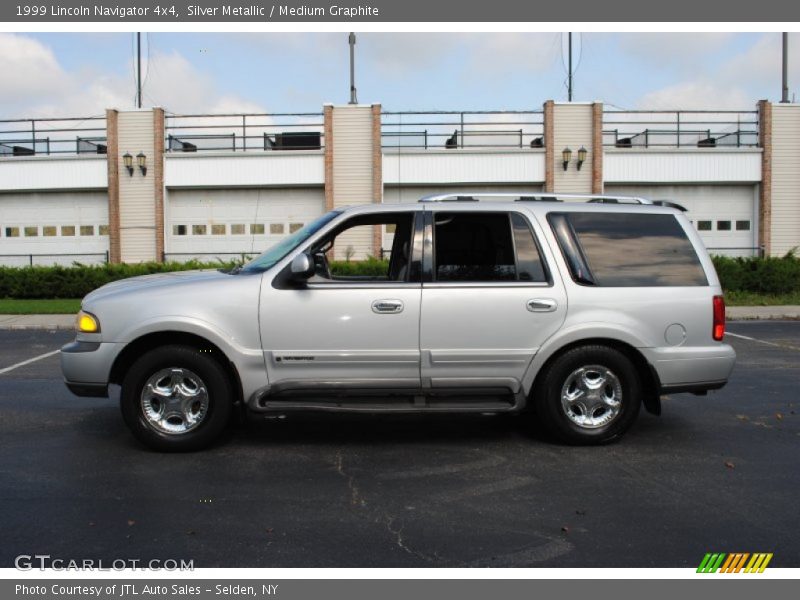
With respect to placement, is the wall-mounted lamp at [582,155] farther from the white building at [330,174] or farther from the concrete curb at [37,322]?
the concrete curb at [37,322]

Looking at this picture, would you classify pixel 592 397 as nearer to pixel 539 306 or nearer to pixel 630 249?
pixel 539 306

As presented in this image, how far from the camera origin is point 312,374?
583cm

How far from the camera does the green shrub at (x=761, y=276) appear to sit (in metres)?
22.5

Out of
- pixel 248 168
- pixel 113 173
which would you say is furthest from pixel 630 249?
pixel 113 173

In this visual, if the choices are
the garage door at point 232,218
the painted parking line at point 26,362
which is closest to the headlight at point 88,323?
the painted parking line at point 26,362

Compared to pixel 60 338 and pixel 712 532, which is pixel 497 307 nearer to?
pixel 712 532

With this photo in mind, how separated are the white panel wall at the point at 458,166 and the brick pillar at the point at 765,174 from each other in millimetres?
8140

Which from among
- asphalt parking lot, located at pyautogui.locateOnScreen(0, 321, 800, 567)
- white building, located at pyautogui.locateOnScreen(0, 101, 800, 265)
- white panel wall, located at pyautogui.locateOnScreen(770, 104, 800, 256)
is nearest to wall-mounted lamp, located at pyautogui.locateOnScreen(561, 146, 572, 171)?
white building, located at pyautogui.locateOnScreen(0, 101, 800, 265)

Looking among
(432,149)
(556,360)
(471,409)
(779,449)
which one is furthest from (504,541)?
(432,149)

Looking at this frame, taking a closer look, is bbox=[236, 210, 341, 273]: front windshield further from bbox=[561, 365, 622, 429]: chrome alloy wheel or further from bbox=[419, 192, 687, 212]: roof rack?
bbox=[561, 365, 622, 429]: chrome alloy wheel

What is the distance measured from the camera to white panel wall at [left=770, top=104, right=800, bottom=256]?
1096 inches

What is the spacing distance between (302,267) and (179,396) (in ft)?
4.60

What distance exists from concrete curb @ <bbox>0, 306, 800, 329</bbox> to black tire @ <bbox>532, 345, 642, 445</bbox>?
44.2 ft

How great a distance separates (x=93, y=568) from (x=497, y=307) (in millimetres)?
3350
